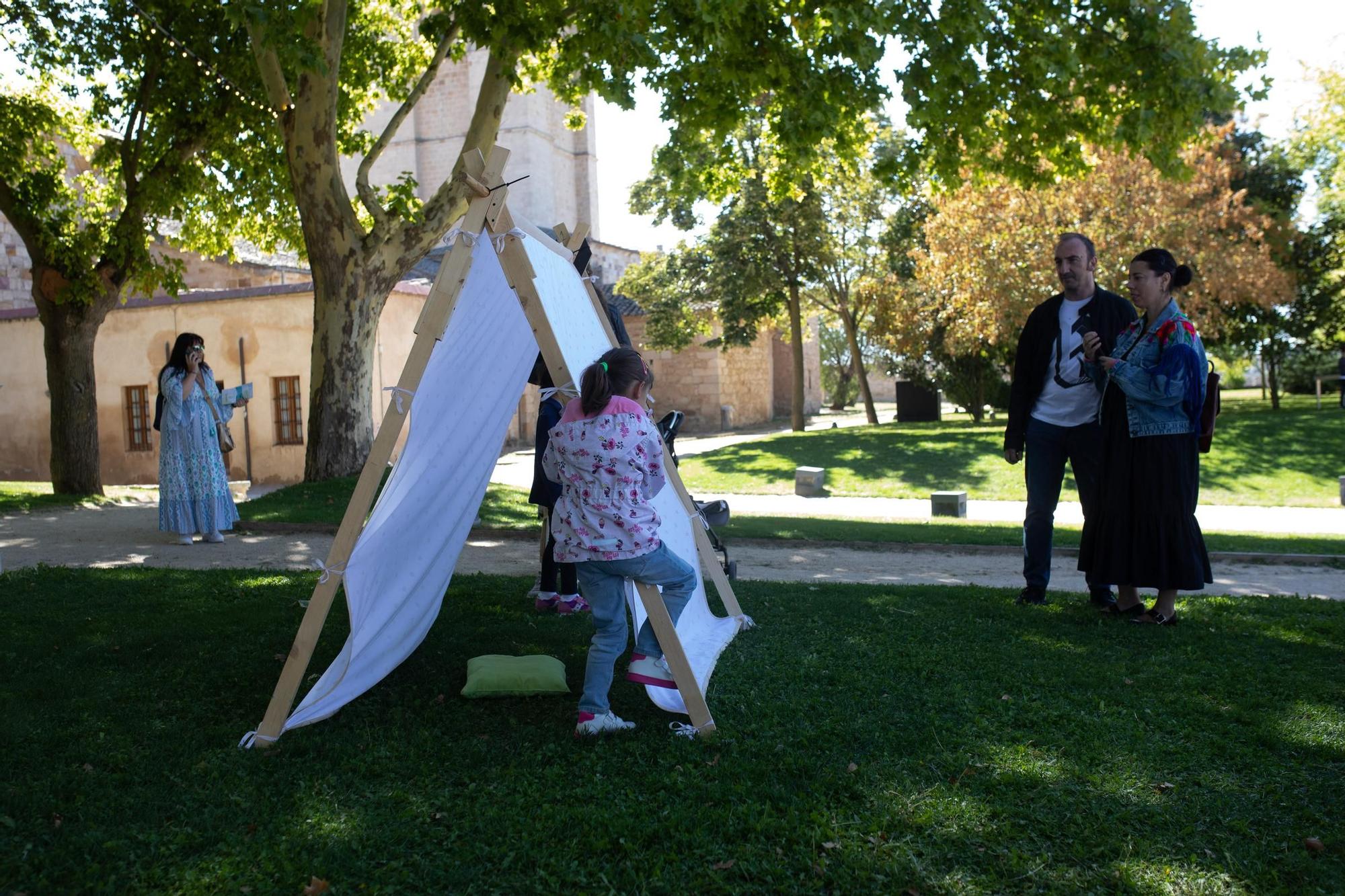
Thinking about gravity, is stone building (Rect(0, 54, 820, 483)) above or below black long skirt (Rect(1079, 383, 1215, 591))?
above

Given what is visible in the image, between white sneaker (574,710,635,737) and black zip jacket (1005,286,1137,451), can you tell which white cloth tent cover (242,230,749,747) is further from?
black zip jacket (1005,286,1137,451)

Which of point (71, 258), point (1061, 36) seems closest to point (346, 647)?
point (1061, 36)

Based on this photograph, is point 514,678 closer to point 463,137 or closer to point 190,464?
point 190,464

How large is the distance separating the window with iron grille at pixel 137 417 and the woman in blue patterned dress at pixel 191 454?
13704mm

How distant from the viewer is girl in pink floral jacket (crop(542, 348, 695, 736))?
403 centimetres

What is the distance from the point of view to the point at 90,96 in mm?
15516

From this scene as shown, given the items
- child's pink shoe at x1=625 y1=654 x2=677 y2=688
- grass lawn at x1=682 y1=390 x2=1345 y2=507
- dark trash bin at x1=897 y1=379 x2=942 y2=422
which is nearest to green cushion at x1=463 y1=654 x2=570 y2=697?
child's pink shoe at x1=625 y1=654 x2=677 y2=688

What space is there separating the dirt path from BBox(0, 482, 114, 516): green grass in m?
2.07

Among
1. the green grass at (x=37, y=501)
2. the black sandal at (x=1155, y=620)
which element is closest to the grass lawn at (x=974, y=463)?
the green grass at (x=37, y=501)

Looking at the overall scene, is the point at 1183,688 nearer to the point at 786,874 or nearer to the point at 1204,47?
the point at 786,874

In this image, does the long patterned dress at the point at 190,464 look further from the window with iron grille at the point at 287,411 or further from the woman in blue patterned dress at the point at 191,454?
the window with iron grille at the point at 287,411

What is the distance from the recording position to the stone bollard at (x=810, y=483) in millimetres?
18641

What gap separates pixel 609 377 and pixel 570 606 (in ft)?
8.32

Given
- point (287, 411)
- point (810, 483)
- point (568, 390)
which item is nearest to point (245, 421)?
point (287, 411)
